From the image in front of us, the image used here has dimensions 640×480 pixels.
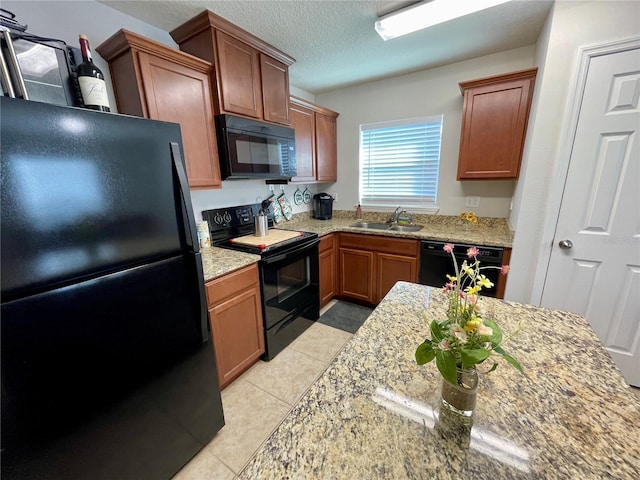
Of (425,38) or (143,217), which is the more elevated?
(425,38)

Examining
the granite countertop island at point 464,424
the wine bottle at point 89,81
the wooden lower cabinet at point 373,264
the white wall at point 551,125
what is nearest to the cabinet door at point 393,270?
the wooden lower cabinet at point 373,264

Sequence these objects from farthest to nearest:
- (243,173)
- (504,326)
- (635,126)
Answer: (243,173)
(635,126)
(504,326)

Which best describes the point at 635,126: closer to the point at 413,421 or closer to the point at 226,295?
the point at 413,421

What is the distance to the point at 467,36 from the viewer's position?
6.57 feet

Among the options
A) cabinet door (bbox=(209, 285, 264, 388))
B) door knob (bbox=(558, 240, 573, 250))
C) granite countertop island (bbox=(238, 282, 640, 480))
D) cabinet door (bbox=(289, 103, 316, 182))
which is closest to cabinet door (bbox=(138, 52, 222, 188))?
cabinet door (bbox=(209, 285, 264, 388))

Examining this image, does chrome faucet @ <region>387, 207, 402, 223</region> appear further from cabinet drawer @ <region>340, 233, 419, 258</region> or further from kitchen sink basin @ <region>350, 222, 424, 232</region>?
cabinet drawer @ <region>340, 233, 419, 258</region>

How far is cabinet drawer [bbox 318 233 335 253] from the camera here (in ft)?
8.64

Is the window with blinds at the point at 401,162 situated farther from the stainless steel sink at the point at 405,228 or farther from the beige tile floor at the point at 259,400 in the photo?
the beige tile floor at the point at 259,400

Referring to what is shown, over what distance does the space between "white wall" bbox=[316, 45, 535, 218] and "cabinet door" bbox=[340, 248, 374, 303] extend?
967mm

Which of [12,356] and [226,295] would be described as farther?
[226,295]

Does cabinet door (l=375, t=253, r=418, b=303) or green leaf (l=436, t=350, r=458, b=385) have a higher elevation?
green leaf (l=436, t=350, r=458, b=385)

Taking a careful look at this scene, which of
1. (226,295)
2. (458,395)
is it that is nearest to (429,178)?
(226,295)

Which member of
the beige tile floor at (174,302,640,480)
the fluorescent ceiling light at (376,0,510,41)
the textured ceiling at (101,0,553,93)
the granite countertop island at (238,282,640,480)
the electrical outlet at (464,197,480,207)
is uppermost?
the textured ceiling at (101,0,553,93)

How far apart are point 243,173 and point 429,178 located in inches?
79.6
